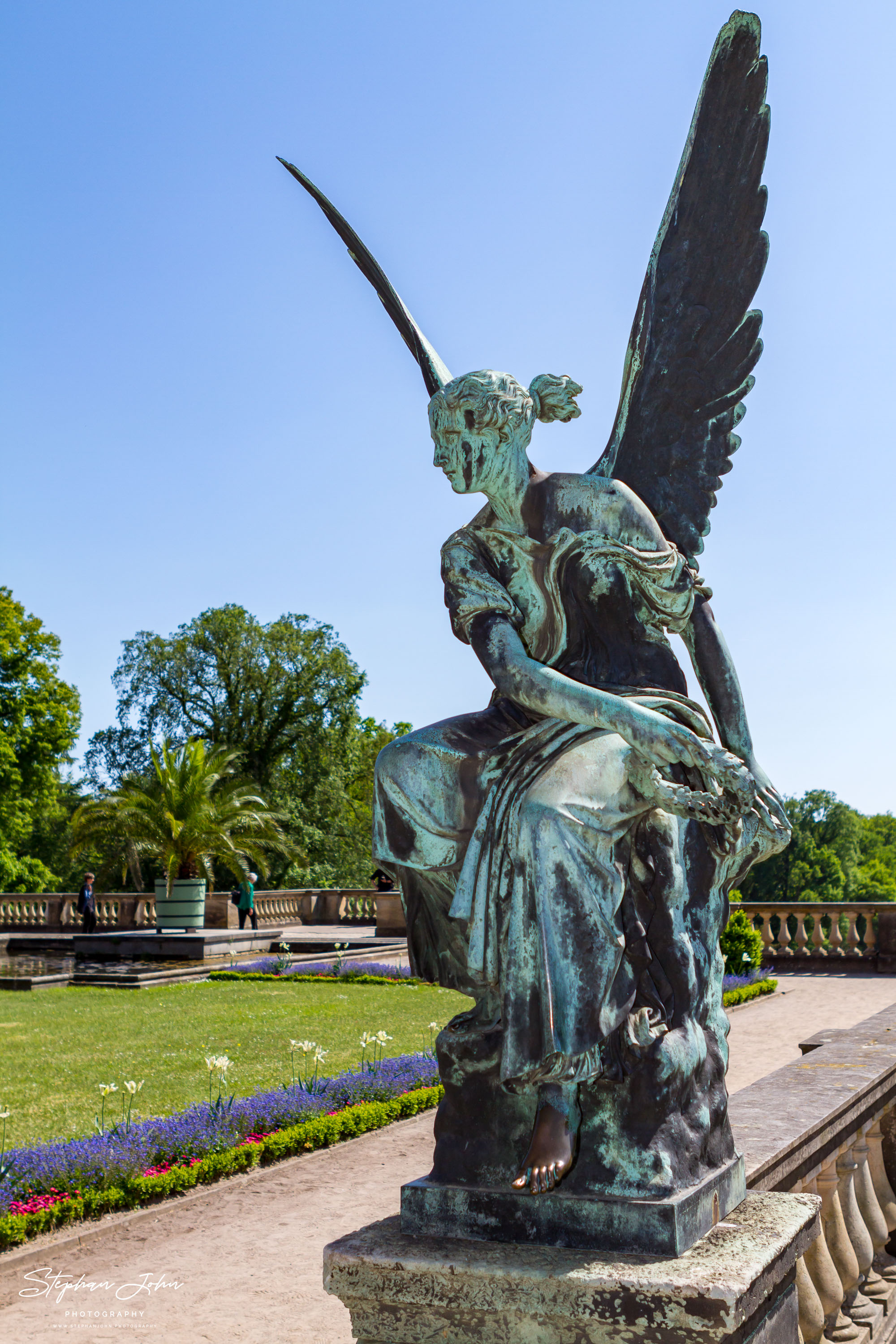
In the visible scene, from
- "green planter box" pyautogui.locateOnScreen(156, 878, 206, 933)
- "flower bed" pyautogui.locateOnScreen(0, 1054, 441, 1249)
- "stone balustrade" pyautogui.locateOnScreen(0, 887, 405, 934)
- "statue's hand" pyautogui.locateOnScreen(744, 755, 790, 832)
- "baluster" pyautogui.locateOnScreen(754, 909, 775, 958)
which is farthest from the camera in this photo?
"stone balustrade" pyautogui.locateOnScreen(0, 887, 405, 934)

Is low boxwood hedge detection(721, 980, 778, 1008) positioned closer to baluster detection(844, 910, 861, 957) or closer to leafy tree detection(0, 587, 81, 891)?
baluster detection(844, 910, 861, 957)

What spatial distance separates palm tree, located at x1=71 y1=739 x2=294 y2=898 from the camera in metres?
25.0

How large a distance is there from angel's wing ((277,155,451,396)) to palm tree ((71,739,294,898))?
21.5m

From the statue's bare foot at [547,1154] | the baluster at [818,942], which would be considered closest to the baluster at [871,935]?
the baluster at [818,942]

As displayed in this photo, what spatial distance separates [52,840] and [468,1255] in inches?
1760

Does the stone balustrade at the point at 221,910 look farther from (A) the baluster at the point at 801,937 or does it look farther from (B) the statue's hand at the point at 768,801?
(B) the statue's hand at the point at 768,801

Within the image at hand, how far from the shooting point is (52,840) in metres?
43.9

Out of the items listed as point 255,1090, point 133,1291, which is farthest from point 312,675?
point 133,1291

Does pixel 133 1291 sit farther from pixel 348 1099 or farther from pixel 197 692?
pixel 197 692

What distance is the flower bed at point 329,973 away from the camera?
57.7ft

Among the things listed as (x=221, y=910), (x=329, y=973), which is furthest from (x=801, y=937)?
(x=221, y=910)

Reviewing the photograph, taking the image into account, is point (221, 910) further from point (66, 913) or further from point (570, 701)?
point (570, 701)

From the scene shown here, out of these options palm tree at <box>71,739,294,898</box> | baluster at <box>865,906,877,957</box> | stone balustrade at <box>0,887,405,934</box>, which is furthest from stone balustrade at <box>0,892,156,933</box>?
baluster at <box>865,906,877,957</box>

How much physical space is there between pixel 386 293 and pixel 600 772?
1516mm
